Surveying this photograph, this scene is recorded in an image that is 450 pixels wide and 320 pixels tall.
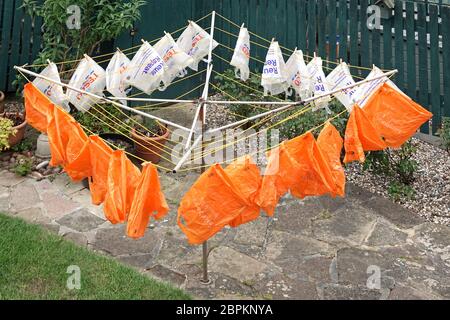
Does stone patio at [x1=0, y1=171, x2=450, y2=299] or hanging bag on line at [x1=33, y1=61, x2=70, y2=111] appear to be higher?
hanging bag on line at [x1=33, y1=61, x2=70, y2=111]

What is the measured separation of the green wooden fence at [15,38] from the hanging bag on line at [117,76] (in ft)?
11.0

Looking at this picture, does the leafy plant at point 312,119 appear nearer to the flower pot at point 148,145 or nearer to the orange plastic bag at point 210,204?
the flower pot at point 148,145

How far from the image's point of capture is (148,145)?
822 centimetres

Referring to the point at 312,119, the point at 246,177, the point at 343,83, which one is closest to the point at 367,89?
the point at 343,83

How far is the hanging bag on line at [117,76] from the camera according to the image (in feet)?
21.1

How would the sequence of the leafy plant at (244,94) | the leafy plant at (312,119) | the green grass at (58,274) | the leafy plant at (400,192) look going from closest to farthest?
the green grass at (58,274), the leafy plant at (400,192), the leafy plant at (312,119), the leafy plant at (244,94)

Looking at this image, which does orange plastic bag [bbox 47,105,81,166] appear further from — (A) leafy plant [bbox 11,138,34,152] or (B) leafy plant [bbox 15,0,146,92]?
(A) leafy plant [bbox 11,138,34,152]

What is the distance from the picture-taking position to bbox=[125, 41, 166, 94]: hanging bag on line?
6.28 m

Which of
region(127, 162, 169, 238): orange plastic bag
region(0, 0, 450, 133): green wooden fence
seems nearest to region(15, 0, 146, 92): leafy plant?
region(0, 0, 450, 133): green wooden fence

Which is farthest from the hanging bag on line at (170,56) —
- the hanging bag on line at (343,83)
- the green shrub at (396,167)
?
the green shrub at (396,167)

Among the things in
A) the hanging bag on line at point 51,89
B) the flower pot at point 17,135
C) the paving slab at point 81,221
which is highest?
the hanging bag on line at point 51,89

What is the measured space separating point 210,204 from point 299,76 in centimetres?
227

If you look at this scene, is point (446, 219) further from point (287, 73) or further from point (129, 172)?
point (129, 172)

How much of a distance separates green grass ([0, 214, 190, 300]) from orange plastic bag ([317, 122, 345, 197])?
5.52 feet
